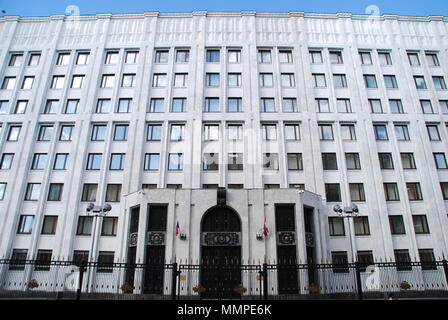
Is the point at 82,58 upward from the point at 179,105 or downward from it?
upward

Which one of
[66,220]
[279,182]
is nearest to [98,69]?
[66,220]

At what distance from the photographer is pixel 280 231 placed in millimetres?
24797

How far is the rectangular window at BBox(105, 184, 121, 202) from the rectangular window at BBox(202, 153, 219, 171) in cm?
964

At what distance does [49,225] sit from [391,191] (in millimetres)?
37111

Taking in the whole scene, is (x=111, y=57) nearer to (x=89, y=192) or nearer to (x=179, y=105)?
(x=179, y=105)

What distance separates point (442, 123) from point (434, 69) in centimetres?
819

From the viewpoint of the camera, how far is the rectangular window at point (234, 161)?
31000 millimetres

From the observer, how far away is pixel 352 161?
3192 centimetres

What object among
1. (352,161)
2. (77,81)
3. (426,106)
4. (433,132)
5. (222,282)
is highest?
(77,81)

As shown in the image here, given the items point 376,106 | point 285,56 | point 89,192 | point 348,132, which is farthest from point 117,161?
point 376,106

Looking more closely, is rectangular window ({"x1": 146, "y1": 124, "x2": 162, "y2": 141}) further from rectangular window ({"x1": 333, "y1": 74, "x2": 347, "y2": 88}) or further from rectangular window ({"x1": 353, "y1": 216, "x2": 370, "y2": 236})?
rectangular window ({"x1": 353, "y1": 216, "x2": 370, "y2": 236})

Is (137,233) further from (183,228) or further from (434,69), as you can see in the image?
(434,69)

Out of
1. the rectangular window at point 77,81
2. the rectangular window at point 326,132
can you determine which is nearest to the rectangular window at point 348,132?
the rectangular window at point 326,132

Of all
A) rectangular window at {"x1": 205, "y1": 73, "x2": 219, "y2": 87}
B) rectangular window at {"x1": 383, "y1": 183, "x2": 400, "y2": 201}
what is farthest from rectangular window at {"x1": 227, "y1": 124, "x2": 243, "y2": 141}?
rectangular window at {"x1": 383, "y1": 183, "x2": 400, "y2": 201}
